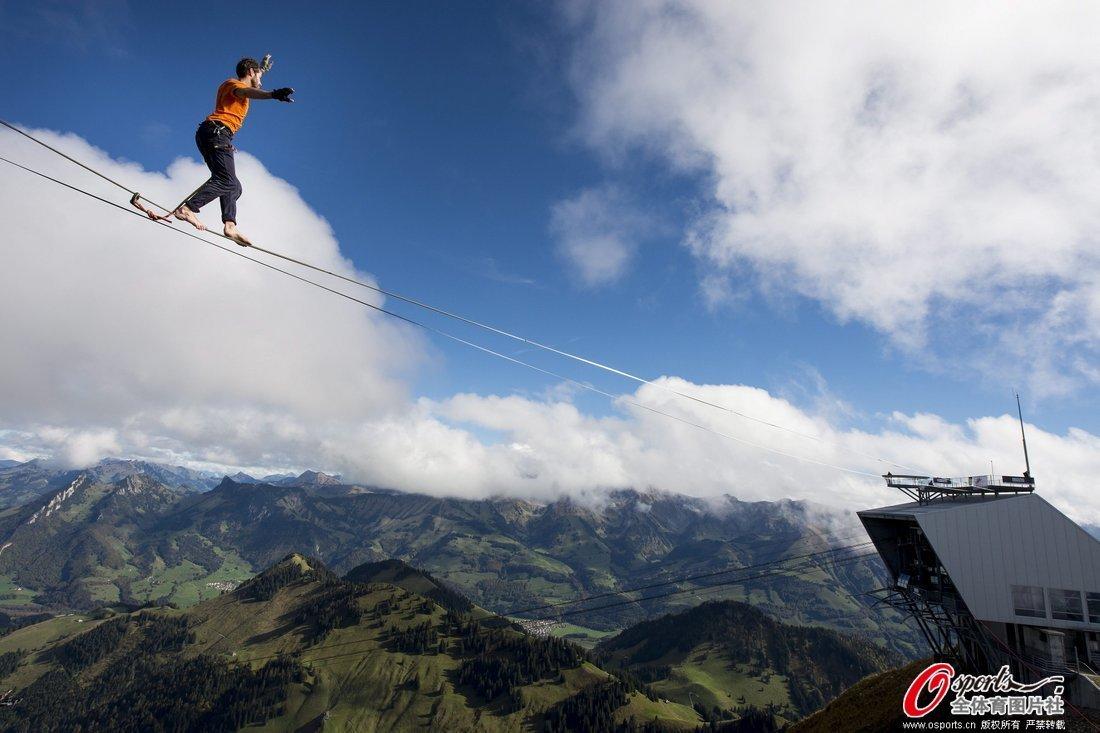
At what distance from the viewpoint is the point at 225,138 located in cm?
1069

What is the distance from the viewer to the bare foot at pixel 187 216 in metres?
10.4

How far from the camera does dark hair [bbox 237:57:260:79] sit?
10.2m

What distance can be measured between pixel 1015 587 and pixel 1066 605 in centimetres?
205

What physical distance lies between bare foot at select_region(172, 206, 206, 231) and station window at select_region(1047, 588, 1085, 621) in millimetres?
41235

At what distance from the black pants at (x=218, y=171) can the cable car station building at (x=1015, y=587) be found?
3655 centimetres

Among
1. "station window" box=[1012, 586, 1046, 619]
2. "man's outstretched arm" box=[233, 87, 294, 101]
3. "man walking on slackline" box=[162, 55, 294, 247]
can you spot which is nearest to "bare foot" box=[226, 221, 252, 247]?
"man walking on slackline" box=[162, 55, 294, 247]

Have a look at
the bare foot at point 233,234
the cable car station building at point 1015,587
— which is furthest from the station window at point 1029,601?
the bare foot at point 233,234

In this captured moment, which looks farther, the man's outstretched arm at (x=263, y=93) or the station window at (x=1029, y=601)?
the station window at (x=1029, y=601)

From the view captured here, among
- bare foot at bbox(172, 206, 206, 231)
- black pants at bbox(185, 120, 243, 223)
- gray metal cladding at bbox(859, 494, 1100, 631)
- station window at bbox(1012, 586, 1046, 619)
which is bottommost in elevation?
station window at bbox(1012, 586, 1046, 619)

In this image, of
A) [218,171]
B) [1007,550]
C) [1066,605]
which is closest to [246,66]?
[218,171]

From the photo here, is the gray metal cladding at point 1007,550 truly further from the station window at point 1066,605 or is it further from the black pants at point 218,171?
the black pants at point 218,171

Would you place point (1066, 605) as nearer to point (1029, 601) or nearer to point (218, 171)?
point (1029, 601)

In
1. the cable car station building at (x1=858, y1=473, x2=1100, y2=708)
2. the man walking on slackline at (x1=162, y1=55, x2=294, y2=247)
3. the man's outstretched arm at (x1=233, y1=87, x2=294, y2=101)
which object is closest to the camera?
the man's outstretched arm at (x1=233, y1=87, x2=294, y2=101)

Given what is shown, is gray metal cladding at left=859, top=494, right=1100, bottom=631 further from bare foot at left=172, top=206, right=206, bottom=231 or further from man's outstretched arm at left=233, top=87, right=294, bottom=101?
bare foot at left=172, top=206, right=206, bottom=231
